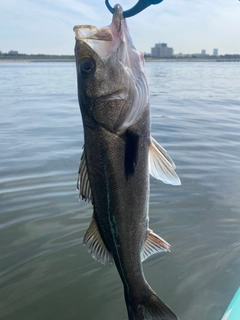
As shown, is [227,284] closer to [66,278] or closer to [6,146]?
[66,278]

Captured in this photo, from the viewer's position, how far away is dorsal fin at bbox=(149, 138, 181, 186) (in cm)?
232

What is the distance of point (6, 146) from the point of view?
8.64m

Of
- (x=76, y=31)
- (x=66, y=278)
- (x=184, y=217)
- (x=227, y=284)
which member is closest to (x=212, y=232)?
(x=184, y=217)

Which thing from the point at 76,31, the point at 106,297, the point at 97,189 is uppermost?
the point at 76,31

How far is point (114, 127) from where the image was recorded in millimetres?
2150

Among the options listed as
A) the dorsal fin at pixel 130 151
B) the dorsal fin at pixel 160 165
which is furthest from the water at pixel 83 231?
the dorsal fin at pixel 130 151

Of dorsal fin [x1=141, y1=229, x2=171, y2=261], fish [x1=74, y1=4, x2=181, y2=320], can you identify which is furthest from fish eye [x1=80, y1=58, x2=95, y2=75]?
dorsal fin [x1=141, y1=229, x2=171, y2=261]

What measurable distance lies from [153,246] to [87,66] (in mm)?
1294

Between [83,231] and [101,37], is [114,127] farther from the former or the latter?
[83,231]

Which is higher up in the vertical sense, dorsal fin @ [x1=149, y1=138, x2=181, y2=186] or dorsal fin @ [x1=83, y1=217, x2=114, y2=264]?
dorsal fin @ [x1=149, y1=138, x2=181, y2=186]

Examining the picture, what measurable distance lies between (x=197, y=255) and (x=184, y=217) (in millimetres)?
916

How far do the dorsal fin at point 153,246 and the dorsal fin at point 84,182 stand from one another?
0.53 meters

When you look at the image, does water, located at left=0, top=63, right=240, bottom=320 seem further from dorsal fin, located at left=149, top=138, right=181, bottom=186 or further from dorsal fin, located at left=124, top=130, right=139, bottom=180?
dorsal fin, located at left=124, top=130, right=139, bottom=180

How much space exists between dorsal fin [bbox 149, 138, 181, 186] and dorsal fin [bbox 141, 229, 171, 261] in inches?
16.3
